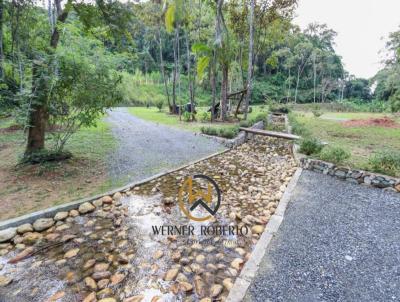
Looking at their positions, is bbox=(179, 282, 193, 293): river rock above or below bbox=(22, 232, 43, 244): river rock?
below

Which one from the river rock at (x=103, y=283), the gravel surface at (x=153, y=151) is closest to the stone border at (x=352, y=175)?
the gravel surface at (x=153, y=151)

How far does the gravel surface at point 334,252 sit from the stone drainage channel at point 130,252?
29 cm

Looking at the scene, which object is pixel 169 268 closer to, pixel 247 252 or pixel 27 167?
pixel 247 252

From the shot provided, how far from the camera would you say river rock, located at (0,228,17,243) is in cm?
245

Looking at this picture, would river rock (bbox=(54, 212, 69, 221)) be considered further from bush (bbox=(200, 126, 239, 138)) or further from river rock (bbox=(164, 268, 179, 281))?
bush (bbox=(200, 126, 239, 138))

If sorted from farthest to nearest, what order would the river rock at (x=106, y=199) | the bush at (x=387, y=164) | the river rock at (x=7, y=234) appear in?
the bush at (x=387, y=164) → the river rock at (x=106, y=199) → the river rock at (x=7, y=234)

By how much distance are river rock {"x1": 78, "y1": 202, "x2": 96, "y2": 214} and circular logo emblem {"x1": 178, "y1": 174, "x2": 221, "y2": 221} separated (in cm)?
123

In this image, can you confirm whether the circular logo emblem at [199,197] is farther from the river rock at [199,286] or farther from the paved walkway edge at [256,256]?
the river rock at [199,286]

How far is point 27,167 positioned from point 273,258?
459 centimetres

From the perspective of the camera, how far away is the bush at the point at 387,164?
4.03 metres

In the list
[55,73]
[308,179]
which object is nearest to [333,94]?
[308,179]

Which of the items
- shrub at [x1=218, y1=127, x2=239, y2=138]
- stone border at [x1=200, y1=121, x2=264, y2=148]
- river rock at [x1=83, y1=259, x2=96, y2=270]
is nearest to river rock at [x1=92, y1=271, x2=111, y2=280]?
river rock at [x1=83, y1=259, x2=96, y2=270]

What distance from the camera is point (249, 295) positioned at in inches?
71.7

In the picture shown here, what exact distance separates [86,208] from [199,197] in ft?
5.36
